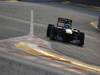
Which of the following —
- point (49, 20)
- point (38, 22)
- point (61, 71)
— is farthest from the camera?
point (49, 20)

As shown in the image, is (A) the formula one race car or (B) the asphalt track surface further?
(A) the formula one race car

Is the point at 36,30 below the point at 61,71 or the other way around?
below

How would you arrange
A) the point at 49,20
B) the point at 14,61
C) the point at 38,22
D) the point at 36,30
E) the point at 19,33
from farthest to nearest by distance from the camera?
the point at 49,20 < the point at 38,22 < the point at 36,30 < the point at 19,33 < the point at 14,61

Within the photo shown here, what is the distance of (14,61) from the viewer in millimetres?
5297

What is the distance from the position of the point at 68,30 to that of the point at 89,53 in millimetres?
2439

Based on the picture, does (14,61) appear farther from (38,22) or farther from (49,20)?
(49,20)

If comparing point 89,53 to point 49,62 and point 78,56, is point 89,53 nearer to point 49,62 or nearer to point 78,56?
point 78,56

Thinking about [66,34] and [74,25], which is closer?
[66,34]

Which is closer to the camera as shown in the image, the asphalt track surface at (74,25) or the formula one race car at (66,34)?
the asphalt track surface at (74,25)

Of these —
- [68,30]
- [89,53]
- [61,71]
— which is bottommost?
[89,53]

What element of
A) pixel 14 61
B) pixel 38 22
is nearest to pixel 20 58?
pixel 14 61

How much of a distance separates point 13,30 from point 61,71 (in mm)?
17415

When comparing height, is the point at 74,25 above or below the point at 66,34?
below

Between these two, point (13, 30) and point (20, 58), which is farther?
point (13, 30)
